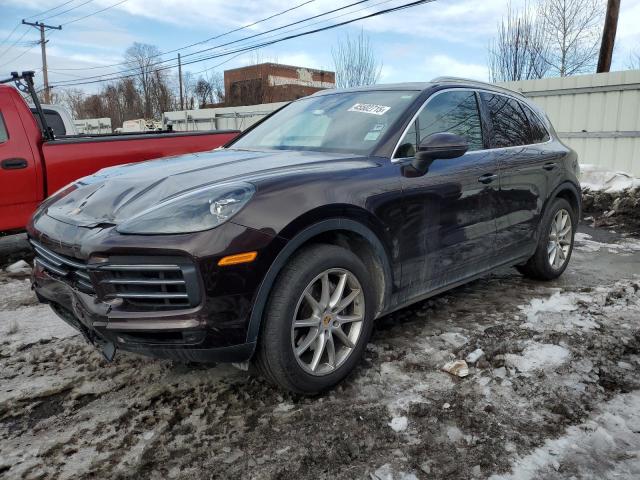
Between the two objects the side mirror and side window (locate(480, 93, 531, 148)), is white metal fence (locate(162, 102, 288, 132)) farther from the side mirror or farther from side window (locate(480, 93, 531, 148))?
the side mirror

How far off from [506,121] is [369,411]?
2.77 metres

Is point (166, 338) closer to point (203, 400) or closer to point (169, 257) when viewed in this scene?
point (169, 257)

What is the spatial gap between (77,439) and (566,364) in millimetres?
2729

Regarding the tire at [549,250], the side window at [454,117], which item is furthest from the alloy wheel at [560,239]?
the side window at [454,117]

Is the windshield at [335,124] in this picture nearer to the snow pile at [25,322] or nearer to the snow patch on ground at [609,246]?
the snow pile at [25,322]

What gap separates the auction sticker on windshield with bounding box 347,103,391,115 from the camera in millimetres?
3414

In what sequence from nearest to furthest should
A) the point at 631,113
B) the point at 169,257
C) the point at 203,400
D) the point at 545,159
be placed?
the point at 169,257, the point at 203,400, the point at 545,159, the point at 631,113

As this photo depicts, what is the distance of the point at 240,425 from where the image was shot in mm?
2504

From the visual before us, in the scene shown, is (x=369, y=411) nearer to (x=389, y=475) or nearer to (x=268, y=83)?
(x=389, y=475)

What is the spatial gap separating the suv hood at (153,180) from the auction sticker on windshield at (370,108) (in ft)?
1.65

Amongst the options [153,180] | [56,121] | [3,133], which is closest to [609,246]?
[153,180]

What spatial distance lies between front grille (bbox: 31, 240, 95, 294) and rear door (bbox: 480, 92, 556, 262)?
2.81 metres

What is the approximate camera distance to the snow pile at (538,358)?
10.2ft

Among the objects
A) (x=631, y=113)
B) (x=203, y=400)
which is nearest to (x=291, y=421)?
(x=203, y=400)
